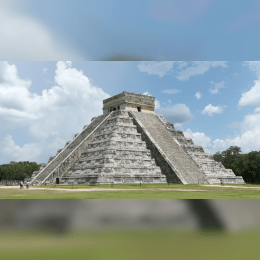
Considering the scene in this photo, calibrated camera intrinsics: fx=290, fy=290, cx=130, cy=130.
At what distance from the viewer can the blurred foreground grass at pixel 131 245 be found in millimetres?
5676

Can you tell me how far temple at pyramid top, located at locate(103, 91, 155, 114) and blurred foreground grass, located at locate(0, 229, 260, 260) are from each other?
2630 cm

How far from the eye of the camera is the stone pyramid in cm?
2305

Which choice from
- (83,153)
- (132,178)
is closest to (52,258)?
(132,178)

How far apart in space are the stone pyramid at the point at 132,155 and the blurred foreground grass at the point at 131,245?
15.1 meters

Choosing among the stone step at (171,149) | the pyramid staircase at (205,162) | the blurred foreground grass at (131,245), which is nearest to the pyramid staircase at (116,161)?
the stone step at (171,149)

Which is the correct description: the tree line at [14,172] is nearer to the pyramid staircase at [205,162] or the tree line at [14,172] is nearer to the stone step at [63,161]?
the stone step at [63,161]

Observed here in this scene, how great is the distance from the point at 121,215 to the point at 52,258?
1.60 m

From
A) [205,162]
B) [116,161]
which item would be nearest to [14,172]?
[116,161]

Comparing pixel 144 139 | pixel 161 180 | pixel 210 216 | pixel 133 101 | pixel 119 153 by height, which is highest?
pixel 133 101

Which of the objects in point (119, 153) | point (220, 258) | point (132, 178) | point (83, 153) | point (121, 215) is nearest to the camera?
point (220, 258)

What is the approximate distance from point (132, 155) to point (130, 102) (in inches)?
368

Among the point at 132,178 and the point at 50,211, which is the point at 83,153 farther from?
the point at 50,211

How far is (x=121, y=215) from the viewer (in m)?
6.27

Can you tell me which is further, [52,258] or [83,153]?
[83,153]
